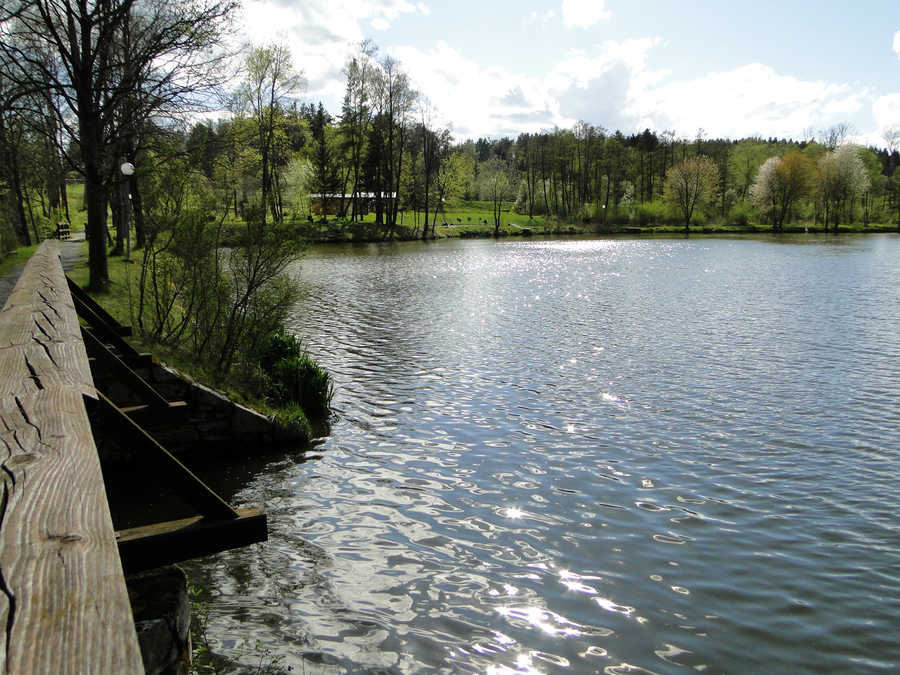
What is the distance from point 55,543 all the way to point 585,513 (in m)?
6.57

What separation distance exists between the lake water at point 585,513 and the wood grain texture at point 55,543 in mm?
3269

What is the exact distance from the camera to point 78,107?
16422 mm

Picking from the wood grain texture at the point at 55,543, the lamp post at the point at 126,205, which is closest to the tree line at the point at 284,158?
the lamp post at the point at 126,205

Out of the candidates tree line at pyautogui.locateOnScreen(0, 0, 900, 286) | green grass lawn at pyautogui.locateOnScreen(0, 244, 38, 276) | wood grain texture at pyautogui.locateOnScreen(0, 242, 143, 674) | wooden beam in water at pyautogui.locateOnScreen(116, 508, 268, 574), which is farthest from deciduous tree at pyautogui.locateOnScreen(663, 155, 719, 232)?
wood grain texture at pyautogui.locateOnScreen(0, 242, 143, 674)

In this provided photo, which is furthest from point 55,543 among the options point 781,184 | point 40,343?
point 781,184

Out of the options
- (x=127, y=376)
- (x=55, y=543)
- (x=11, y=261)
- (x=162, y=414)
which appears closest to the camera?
(x=55, y=543)

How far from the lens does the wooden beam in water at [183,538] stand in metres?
3.00

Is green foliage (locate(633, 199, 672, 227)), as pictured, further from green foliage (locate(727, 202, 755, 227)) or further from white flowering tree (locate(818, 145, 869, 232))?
white flowering tree (locate(818, 145, 869, 232))

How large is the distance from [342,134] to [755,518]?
65.5m

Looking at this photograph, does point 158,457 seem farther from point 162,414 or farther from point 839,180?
point 839,180

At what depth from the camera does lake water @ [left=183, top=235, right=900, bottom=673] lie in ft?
16.8

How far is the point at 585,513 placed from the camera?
7320 millimetres

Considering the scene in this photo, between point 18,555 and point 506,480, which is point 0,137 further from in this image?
point 18,555

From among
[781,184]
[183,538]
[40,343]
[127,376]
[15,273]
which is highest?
[781,184]
